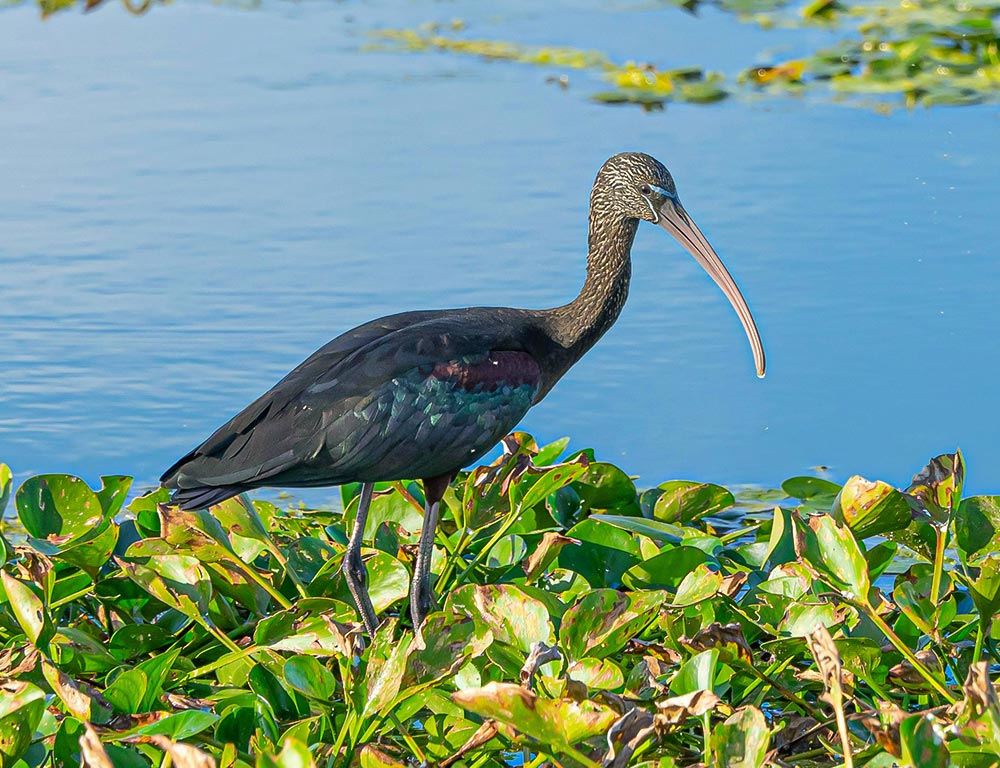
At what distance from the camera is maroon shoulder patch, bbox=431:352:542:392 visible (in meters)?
4.24

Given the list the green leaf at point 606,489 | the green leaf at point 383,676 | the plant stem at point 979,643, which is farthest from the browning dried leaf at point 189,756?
the green leaf at point 606,489

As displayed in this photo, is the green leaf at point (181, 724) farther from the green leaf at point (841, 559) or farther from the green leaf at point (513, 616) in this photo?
the green leaf at point (841, 559)

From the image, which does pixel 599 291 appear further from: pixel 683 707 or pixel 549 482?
pixel 683 707

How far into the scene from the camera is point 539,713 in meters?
2.75

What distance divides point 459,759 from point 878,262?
3976 mm

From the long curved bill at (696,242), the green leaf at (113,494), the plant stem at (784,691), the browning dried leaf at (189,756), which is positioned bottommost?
the plant stem at (784,691)

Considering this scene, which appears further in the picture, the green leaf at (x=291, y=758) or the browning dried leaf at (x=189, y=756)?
the green leaf at (x=291, y=758)

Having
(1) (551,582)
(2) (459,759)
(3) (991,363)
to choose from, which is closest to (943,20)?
(3) (991,363)

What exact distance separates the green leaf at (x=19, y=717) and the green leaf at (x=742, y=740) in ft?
4.12

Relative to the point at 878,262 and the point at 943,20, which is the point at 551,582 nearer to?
the point at 878,262

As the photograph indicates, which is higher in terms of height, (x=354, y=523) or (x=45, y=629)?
(x=45, y=629)

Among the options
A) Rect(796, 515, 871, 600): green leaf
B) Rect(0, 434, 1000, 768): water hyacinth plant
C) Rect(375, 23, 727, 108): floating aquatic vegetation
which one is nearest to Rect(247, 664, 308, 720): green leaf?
Rect(0, 434, 1000, 768): water hyacinth plant

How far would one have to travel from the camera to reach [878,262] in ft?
22.0

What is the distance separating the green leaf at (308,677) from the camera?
3.21 metres
